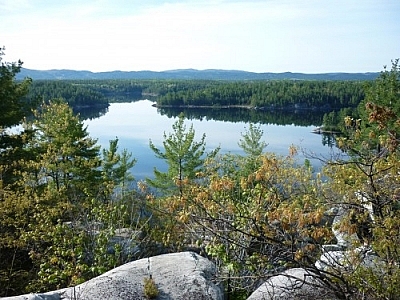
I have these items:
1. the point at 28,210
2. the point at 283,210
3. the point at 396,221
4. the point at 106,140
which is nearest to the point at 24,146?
the point at 28,210

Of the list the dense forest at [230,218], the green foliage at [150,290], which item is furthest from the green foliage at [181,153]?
the green foliage at [150,290]

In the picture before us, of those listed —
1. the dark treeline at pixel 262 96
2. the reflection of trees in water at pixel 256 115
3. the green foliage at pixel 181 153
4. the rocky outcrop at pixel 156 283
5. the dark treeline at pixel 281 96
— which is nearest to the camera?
the rocky outcrop at pixel 156 283

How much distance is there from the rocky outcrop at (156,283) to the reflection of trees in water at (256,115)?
222 ft

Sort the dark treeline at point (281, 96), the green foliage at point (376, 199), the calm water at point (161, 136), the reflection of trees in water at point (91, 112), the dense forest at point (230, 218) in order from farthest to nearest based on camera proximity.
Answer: the dark treeline at point (281, 96)
the reflection of trees in water at point (91, 112)
the calm water at point (161, 136)
the dense forest at point (230, 218)
the green foliage at point (376, 199)

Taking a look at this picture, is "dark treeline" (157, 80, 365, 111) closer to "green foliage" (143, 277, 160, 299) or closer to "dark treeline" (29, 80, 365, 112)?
"dark treeline" (29, 80, 365, 112)

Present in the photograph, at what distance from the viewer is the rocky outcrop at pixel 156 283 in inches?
271

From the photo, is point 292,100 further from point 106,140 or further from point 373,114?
point 373,114

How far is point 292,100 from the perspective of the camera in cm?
9706

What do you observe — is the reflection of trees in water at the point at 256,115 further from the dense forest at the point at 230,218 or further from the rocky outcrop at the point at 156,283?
the rocky outcrop at the point at 156,283

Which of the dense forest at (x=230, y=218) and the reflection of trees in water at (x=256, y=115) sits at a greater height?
the dense forest at (x=230, y=218)

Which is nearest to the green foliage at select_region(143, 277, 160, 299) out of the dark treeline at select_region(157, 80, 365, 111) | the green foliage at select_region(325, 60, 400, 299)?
the green foliage at select_region(325, 60, 400, 299)

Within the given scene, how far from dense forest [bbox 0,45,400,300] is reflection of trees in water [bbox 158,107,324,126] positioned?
61800mm

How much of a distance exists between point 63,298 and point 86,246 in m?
2.64

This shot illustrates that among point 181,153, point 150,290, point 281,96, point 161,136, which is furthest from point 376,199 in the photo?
point 281,96
